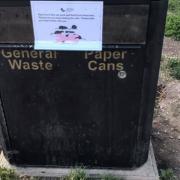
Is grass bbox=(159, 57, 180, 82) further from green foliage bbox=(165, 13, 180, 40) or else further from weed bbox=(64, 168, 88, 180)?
weed bbox=(64, 168, 88, 180)

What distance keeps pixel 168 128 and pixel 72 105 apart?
145 cm

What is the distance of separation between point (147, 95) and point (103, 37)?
0.57 metres

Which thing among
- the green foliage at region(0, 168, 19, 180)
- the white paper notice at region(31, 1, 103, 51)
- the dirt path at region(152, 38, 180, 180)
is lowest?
the dirt path at region(152, 38, 180, 180)

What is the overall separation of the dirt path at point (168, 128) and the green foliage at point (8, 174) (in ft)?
4.06

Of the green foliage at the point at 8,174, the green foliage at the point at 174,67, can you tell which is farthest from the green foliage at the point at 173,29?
the green foliage at the point at 8,174

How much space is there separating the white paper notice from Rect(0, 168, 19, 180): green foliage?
1.20m

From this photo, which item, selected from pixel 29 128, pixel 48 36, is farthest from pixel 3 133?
pixel 48 36

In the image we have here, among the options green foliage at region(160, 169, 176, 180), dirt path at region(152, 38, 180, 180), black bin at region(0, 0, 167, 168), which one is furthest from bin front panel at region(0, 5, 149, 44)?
dirt path at region(152, 38, 180, 180)

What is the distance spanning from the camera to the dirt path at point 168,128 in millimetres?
3971

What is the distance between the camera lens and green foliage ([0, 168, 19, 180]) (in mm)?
3619

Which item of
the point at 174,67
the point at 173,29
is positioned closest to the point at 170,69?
the point at 174,67

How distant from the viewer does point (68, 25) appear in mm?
2869

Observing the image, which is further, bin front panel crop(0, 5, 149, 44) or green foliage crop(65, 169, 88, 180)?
green foliage crop(65, 169, 88, 180)

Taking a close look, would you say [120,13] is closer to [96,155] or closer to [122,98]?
[122,98]
